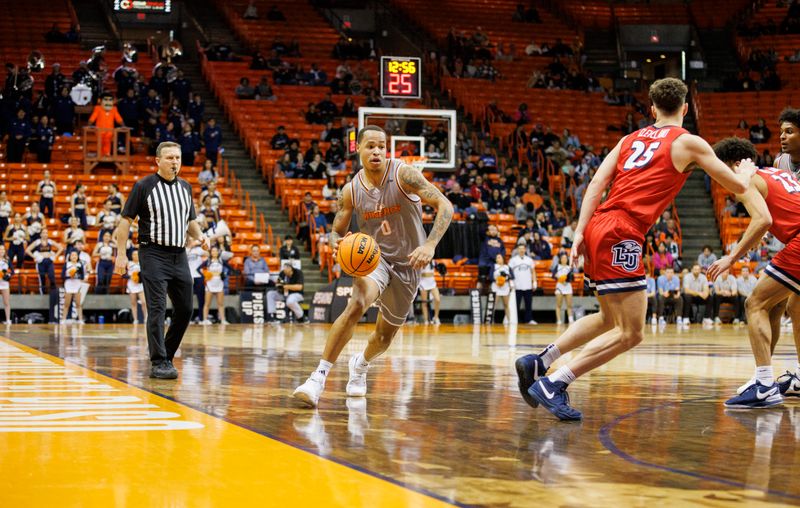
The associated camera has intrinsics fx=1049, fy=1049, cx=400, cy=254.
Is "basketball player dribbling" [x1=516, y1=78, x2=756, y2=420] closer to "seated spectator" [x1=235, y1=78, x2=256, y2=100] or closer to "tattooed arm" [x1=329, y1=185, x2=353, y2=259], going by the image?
"tattooed arm" [x1=329, y1=185, x2=353, y2=259]

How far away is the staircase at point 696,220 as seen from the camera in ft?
87.0

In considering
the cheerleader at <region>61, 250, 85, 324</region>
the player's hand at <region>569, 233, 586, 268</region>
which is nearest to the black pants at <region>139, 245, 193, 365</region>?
the player's hand at <region>569, 233, 586, 268</region>

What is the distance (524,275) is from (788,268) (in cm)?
1495

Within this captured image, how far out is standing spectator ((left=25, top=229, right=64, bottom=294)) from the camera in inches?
773

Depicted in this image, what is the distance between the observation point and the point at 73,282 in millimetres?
19281

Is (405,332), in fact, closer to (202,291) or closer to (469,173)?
(202,291)

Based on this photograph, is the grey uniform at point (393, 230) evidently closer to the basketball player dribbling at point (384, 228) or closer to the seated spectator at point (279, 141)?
the basketball player dribbling at point (384, 228)

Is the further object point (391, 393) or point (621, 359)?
point (621, 359)

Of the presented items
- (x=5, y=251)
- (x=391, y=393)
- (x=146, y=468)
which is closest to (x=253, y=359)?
(x=391, y=393)

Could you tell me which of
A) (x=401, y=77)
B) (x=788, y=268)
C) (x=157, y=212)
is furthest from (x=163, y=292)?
(x=401, y=77)

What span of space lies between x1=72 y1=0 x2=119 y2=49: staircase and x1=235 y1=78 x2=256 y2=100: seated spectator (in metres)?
5.50

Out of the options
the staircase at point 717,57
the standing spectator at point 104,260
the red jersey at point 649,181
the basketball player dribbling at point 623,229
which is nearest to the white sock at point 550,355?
the basketball player dribbling at point 623,229

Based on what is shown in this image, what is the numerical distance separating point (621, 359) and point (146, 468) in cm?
756

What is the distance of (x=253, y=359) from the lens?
10289 millimetres
